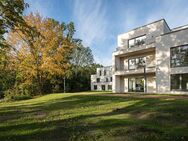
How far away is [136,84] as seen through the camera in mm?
30656

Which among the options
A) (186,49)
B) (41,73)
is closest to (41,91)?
(41,73)

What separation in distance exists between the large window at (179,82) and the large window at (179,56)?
3.97ft

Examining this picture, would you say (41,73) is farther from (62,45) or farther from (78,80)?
(78,80)

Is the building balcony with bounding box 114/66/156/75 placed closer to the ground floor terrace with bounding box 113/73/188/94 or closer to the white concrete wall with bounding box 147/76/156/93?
the ground floor terrace with bounding box 113/73/188/94

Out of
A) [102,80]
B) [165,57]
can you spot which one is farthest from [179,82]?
[102,80]

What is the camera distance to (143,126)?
8.05m

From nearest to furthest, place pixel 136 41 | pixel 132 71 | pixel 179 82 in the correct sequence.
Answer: pixel 179 82 → pixel 132 71 → pixel 136 41

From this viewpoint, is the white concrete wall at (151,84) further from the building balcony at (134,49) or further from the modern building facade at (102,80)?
the modern building facade at (102,80)

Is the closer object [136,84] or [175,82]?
[175,82]

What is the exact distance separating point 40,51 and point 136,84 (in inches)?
590

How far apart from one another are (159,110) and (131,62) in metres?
20.7

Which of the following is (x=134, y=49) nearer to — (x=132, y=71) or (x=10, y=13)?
(x=132, y=71)

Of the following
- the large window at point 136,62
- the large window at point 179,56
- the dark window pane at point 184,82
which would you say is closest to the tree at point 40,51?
the large window at point 136,62

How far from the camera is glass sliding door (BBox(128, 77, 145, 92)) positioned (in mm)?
29906
